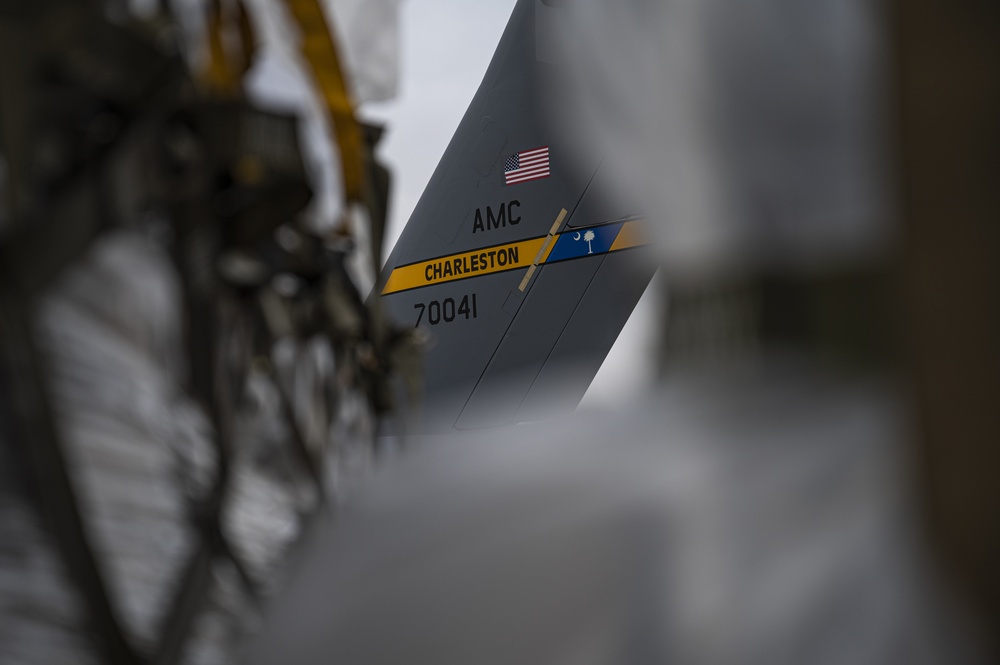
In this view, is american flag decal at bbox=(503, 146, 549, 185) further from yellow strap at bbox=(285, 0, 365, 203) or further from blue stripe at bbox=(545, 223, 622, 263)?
yellow strap at bbox=(285, 0, 365, 203)

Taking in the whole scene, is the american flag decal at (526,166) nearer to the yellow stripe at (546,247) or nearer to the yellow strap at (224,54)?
the yellow stripe at (546,247)

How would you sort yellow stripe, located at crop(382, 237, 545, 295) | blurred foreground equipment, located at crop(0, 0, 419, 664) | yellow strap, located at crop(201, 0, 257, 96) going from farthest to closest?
1. yellow stripe, located at crop(382, 237, 545, 295)
2. yellow strap, located at crop(201, 0, 257, 96)
3. blurred foreground equipment, located at crop(0, 0, 419, 664)

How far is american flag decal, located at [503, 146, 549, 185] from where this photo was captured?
7.48ft

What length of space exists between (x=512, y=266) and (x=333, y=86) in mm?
1840

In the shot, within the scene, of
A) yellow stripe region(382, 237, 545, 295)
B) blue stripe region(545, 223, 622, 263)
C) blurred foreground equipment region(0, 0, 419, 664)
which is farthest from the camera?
yellow stripe region(382, 237, 545, 295)

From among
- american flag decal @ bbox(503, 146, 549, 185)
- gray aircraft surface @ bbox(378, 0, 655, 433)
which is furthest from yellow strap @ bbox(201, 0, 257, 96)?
american flag decal @ bbox(503, 146, 549, 185)

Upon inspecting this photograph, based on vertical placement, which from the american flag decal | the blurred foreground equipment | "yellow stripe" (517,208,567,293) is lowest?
"yellow stripe" (517,208,567,293)

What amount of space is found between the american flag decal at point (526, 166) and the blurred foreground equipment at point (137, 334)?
5.96 feet

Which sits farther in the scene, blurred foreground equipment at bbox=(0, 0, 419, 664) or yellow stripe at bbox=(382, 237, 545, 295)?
yellow stripe at bbox=(382, 237, 545, 295)

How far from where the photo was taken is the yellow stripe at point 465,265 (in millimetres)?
2354

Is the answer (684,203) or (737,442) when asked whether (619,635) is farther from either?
(684,203)

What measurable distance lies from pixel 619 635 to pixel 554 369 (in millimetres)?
1923

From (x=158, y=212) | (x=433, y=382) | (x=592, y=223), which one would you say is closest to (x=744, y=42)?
(x=158, y=212)

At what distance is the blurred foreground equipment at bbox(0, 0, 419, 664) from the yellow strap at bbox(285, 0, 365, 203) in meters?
Answer: 0.04
